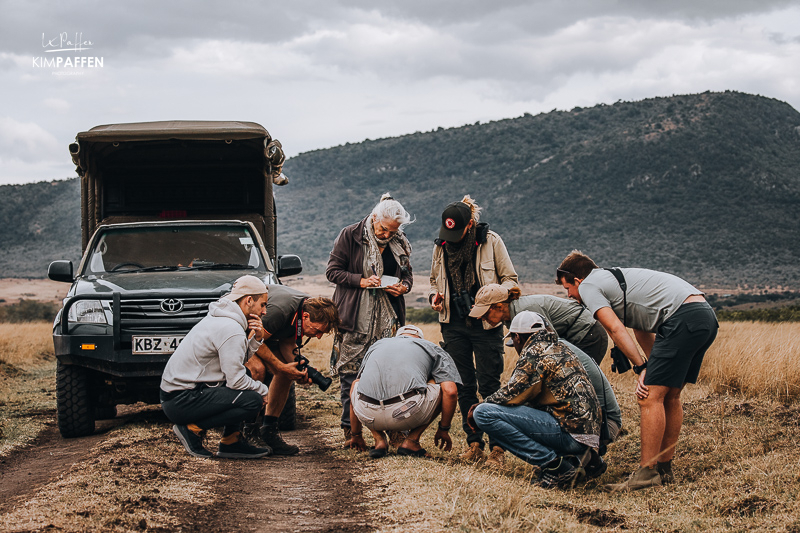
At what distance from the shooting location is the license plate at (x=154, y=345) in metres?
7.26

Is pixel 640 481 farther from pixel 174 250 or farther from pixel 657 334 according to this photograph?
pixel 174 250

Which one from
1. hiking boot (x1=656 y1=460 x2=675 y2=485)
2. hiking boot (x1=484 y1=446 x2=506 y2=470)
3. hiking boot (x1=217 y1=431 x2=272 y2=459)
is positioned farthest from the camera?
hiking boot (x1=217 y1=431 x2=272 y2=459)

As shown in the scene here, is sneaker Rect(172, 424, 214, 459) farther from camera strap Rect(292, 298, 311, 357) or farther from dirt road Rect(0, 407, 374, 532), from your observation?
camera strap Rect(292, 298, 311, 357)

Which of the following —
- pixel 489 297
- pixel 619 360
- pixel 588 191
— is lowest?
pixel 619 360

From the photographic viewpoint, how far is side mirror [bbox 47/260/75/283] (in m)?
8.36

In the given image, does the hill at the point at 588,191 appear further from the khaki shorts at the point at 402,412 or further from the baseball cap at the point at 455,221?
the khaki shorts at the point at 402,412

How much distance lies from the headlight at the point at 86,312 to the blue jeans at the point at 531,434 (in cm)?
377

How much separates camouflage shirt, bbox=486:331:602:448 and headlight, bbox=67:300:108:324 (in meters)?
3.88

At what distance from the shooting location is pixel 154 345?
728cm

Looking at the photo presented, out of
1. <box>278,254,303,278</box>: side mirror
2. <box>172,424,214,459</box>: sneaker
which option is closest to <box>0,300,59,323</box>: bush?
<box>278,254,303,278</box>: side mirror

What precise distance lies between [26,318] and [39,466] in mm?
32981

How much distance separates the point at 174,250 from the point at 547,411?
455cm

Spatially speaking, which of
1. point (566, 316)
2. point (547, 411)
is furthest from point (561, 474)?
point (566, 316)

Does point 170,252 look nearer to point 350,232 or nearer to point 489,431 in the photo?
point 350,232
